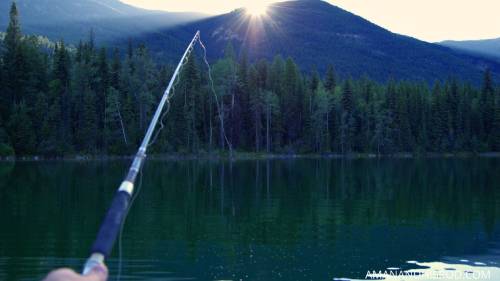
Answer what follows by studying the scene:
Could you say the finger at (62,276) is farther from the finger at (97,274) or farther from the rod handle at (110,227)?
the rod handle at (110,227)

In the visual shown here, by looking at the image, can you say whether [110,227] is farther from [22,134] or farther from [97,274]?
[22,134]

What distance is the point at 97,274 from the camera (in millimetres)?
3361

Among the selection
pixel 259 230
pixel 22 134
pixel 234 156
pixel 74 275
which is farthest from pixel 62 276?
pixel 234 156

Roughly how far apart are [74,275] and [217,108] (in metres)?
69.1

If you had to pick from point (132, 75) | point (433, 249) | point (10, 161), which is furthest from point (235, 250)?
point (132, 75)

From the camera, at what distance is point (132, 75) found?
284 feet

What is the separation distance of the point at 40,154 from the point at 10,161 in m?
5.87

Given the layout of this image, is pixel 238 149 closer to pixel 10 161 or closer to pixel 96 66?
pixel 96 66

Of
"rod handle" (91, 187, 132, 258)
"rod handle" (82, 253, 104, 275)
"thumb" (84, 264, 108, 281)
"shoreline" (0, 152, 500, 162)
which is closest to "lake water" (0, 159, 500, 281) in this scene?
"rod handle" (91, 187, 132, 258)

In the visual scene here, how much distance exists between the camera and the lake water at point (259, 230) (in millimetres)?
15234

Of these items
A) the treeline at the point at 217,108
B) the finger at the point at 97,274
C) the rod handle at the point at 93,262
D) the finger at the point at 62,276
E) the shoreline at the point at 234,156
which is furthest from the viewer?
the treeline at the point at 217,108

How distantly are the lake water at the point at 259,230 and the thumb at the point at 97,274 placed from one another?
35.2 ft

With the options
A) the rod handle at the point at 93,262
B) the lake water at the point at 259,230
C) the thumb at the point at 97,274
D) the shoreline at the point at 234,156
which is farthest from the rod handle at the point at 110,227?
the shoreline at the point at 234,156

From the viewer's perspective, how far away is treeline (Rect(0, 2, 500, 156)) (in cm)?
7631
